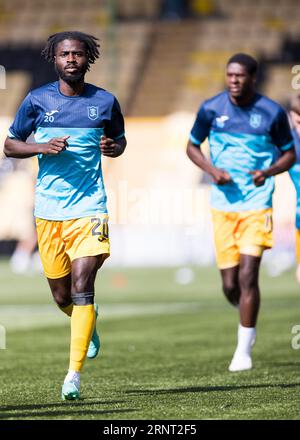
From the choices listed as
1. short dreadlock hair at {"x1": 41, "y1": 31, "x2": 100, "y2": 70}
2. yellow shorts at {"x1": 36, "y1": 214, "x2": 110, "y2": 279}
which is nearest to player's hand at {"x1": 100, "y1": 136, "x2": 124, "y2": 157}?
yellow shorts at {"x1": 36, "y1": 214, "x2": 110, "y2": 279}

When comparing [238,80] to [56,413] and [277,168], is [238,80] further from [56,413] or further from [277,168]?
[56,413]

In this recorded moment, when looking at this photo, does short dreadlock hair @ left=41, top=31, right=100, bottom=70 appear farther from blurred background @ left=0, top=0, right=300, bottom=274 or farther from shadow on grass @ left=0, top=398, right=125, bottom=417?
blurred background @ left=0, top=0, right=300, bottom=274

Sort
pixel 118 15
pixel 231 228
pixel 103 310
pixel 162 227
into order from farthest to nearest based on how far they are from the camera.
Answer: pixel 118 15, pixel 162 227, pixel 103 310, pixel 231 228

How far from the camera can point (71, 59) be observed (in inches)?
304

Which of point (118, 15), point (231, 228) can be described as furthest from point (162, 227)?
point (231, 228)

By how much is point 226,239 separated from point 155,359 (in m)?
1.35

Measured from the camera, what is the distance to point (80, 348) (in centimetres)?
762

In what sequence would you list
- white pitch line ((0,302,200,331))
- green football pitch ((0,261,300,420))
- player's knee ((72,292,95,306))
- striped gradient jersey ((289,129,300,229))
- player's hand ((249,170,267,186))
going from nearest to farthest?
green football pitch ((0,261,300,420))
player's knee ((72,292,95,306))
player's hand ((249,170,267,186))
striped gradient jersey ((289,129,300,229))
white pitch line ((0,302,200,331))

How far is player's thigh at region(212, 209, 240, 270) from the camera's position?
32.7 ft

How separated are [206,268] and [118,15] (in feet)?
42.3

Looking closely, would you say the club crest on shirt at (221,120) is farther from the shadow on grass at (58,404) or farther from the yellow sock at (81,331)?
the shadow on grass at (58,404)

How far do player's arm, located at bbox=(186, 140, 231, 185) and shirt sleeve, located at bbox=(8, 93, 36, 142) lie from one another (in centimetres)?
217

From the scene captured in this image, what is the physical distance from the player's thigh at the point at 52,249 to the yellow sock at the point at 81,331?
1.53 ft
